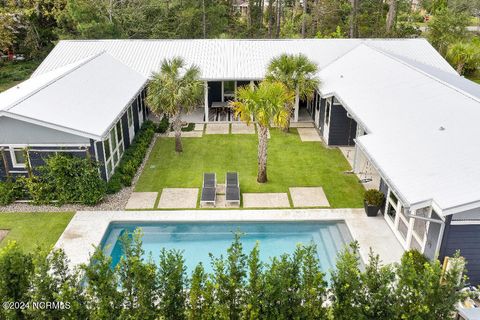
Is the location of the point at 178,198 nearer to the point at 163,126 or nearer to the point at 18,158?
the point at 18,158

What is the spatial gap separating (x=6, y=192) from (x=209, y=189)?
7.51 meters

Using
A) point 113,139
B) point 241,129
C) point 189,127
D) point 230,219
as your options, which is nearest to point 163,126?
point 189,127

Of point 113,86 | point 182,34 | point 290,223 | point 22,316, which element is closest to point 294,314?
point 22,316

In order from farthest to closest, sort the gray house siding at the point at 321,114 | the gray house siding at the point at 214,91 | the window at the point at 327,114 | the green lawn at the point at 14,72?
the green lawn at the point at 14,72 < the gray house siding at the point at 214,91 < the gray house siding at the point at 321,114 < the window at the point at 327,114

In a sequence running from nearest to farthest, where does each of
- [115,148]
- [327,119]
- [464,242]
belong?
[464,242], [115,148], [327,119]

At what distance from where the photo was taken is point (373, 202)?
15352 mm

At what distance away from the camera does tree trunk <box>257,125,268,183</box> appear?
55.8 ft

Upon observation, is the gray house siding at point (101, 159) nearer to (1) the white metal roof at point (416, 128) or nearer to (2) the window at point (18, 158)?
(2) the window at point (18, 158)

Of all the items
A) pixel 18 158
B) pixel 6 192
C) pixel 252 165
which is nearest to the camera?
pixel 6 192

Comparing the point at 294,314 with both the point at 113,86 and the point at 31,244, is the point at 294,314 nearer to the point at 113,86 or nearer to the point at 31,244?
the point at 31,244

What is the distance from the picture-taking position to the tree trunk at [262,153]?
55.8 ft

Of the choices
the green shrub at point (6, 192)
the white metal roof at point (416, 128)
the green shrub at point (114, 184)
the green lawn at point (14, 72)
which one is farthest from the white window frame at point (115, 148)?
the green lawn at point (14, 72)

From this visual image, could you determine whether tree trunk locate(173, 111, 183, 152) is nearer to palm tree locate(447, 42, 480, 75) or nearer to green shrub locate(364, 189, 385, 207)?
green shrub locate(364, 189, 385, 207)

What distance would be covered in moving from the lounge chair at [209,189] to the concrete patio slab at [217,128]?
648 centimetres
